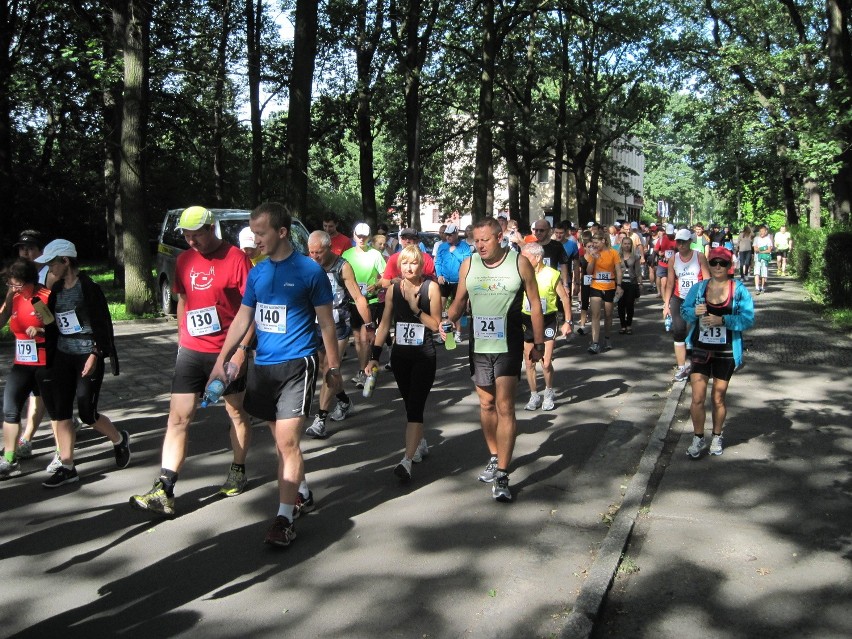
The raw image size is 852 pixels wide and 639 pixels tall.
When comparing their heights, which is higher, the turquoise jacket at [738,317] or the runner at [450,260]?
the runner at [450,260]

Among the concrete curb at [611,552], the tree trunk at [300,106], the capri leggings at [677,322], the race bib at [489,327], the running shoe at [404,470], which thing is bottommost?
the concrete curb at [611,552]

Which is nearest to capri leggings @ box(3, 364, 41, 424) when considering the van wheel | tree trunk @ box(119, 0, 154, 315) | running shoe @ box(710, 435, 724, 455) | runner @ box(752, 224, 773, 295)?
running shoe @ box(710, 435, 724, 455)

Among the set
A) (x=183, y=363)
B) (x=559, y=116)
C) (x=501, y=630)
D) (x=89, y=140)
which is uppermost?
(x=559, y=116)

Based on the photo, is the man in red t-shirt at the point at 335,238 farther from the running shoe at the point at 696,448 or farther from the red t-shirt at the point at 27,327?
the running shoe at the point at 696,448

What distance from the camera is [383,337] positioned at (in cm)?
706

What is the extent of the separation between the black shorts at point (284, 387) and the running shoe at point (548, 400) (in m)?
4.55

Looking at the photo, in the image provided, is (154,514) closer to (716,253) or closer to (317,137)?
(716,253)

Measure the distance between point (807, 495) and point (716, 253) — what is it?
2.02m

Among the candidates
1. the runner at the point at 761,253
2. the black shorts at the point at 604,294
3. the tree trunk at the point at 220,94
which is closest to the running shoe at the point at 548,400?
the black shorts at the point at 604,294

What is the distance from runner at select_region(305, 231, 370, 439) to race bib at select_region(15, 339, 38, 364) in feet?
7.90

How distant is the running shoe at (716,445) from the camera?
24.7ft

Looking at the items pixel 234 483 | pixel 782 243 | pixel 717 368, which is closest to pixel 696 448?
pixel 717 368

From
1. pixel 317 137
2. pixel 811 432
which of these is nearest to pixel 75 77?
pixel 317 137

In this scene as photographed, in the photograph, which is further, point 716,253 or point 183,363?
point 716,253
